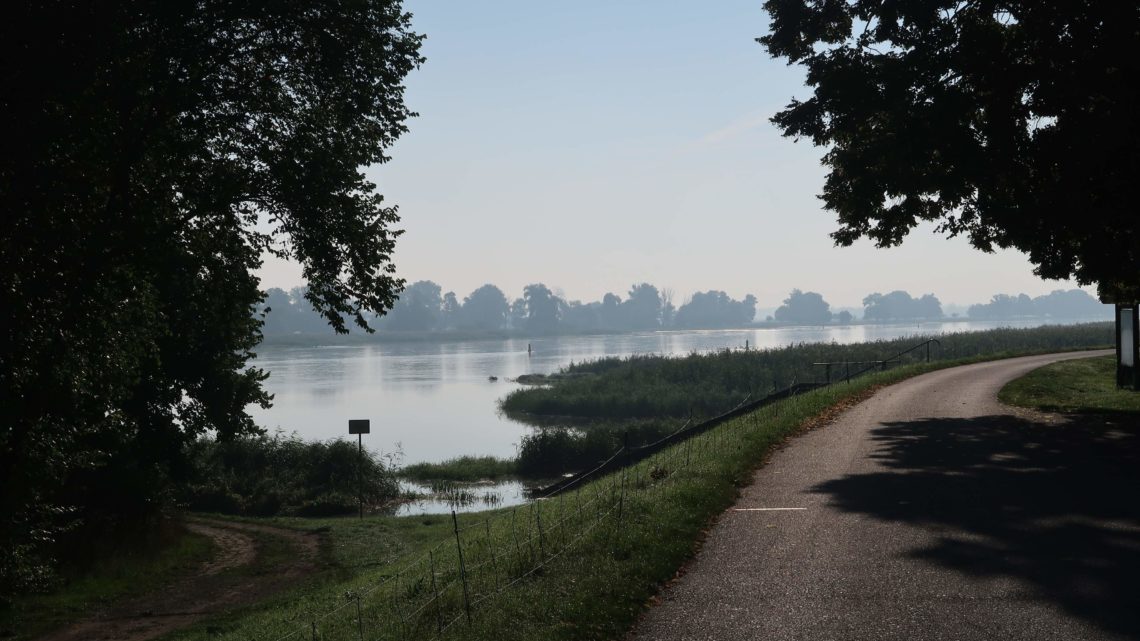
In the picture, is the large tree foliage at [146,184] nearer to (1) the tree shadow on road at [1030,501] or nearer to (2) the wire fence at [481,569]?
(2) the wire fence at [481,569]

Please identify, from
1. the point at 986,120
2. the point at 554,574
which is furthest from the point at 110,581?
the point at 986,120

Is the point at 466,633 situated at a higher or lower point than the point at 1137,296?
lower

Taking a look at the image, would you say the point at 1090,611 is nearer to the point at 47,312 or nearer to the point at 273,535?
the point at 47,312

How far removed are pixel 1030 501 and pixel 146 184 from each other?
48.9 ft

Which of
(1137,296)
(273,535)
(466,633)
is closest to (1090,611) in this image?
(466,633)

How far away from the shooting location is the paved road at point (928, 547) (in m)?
8.68

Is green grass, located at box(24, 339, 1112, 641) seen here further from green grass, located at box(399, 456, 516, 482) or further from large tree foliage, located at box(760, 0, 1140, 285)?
green grass, located at box(399, 456, 516, 482)

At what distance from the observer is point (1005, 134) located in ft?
70.8

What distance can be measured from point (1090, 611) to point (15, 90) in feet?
48.0

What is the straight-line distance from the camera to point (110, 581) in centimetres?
2252

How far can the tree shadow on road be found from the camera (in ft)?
31.7

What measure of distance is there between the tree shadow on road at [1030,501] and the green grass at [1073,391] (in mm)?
2998

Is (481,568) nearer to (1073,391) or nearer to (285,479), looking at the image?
(1073,391)

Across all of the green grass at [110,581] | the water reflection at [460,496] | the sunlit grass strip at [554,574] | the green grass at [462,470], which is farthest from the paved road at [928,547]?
the green grass at [462,470]
